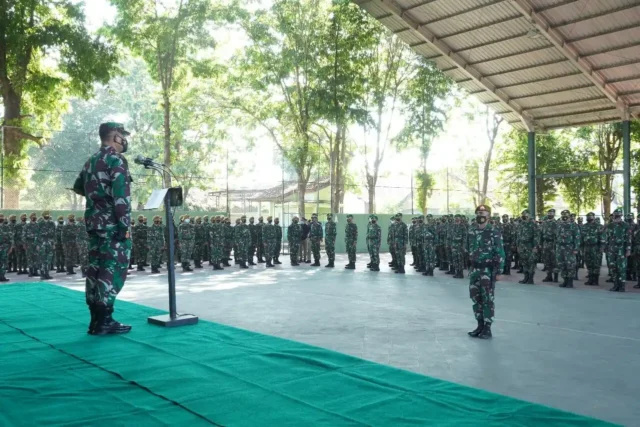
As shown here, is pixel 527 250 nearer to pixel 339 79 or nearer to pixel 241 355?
pixel 241 355

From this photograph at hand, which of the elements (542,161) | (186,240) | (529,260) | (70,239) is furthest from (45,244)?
(542,161)

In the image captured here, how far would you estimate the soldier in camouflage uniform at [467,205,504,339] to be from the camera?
6582 millimetres

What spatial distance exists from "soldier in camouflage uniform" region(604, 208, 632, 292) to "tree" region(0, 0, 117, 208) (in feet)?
58.7

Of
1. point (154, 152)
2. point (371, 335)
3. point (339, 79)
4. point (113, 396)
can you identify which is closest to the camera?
point (113, 396)

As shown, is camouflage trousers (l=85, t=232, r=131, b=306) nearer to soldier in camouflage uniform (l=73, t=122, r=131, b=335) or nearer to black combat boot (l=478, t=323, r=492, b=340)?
soldier in camouflage uniform (l=73, t=122, r=131, b=335)

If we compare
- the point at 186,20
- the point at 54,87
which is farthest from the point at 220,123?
the point at 54,87

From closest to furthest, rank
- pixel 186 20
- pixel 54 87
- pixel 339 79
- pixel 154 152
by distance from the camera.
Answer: pixel 54 87 < pixel 186 20 < pixel 339 79 < pixel 154 152

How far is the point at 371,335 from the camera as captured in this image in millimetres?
6676

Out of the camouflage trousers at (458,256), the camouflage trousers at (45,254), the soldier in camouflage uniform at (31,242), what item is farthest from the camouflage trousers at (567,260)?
the soldier in camouflage uniform at (31,242)

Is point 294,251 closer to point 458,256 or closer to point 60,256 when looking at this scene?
point 458,256

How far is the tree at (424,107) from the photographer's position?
Answer: 2680cm

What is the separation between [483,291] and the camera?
6629mm

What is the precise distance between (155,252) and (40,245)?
116 inches

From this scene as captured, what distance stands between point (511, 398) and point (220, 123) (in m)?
25.3
